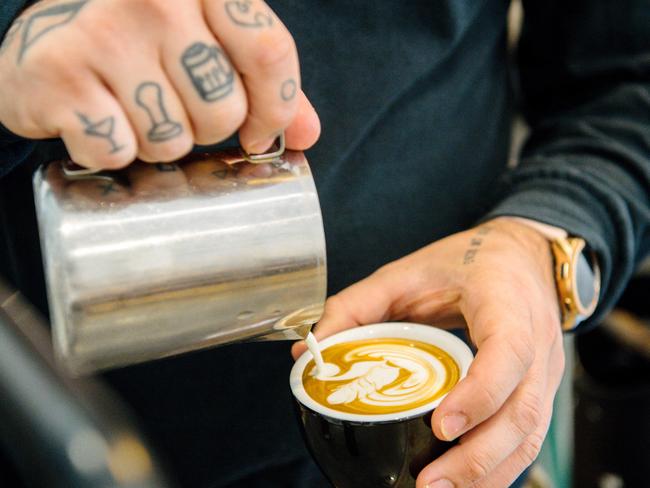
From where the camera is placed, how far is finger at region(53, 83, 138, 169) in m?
0.41

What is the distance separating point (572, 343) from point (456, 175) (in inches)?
38.7

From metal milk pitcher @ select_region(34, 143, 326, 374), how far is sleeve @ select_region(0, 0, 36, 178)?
2.7 inches

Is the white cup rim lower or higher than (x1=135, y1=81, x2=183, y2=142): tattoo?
lower

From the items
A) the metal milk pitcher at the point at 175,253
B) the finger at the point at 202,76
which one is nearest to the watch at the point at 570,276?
the metal milk pitcher at the point at 175,253

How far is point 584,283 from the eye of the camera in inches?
31.9

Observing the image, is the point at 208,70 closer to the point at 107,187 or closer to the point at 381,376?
the point at 107,187

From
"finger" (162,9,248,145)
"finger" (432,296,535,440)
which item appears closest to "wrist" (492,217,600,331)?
"finger" (432,296,535,440)

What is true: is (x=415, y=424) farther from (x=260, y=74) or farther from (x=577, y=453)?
(x=577, y=453)

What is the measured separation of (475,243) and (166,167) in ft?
1.29

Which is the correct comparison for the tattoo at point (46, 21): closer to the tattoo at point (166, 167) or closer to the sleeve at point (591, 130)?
the tattoo at point (166, 167)

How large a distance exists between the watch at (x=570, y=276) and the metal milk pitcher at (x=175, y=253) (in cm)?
37

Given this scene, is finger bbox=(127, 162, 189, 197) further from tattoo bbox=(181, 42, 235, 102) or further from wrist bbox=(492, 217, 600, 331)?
wrist bbox=(492, 217, 600, 331)

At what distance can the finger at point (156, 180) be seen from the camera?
0.47m

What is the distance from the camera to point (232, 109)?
17.4 inches
